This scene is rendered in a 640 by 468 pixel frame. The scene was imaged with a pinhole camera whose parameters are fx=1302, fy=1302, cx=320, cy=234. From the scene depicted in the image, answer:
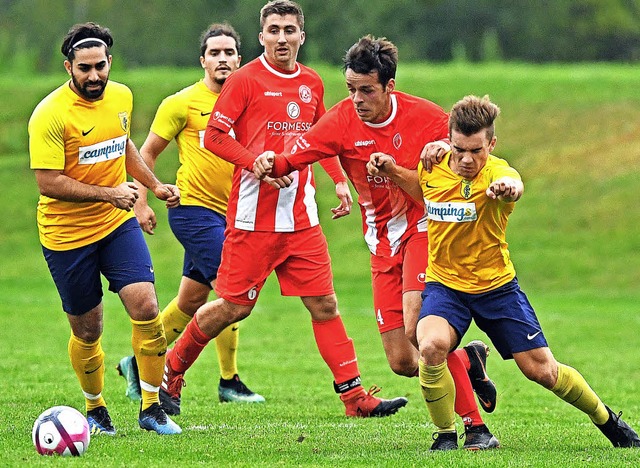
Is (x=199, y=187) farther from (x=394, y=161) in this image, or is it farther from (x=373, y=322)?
(x=373, y=322)

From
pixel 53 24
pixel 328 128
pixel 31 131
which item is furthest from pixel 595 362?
pixel 53 24

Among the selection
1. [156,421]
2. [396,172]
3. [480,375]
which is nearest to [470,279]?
[396,172]

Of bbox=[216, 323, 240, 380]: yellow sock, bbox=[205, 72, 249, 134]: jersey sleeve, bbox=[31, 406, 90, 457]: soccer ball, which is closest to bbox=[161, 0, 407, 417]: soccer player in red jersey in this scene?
bbox=[205, 72, 249, 134]: jersey sleeve

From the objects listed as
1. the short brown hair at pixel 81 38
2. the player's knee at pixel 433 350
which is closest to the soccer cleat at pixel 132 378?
the short brown hair at pixel 81 38

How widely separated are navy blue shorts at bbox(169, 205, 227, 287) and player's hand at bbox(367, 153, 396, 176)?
2.77 metres

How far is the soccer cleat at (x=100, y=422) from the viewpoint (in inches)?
347

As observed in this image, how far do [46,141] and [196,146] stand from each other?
2.60m

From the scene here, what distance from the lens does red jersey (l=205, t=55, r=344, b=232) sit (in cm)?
963

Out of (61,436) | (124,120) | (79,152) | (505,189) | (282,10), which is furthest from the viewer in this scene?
(282,10)

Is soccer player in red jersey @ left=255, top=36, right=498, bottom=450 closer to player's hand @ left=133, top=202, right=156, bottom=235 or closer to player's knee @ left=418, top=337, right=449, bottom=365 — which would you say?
player's knee @ left=418, top=337, right=449, bottom=365

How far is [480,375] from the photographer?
348 inches

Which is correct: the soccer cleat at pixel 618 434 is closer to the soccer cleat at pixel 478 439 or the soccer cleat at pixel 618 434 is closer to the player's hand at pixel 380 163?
the soccer cleat at pixel 478 439

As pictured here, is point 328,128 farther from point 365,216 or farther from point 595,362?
point 595,362

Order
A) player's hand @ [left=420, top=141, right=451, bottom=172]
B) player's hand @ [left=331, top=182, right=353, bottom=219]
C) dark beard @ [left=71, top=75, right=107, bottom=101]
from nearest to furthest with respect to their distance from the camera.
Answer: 1. player's hand @ [left=420, top=141, right=451, bottom=172]
2. dark beard @ [left=71, top=75, right=107, bottom=101]
3. player's hand @ [left=331, top=182, right=353, bottom=219]
